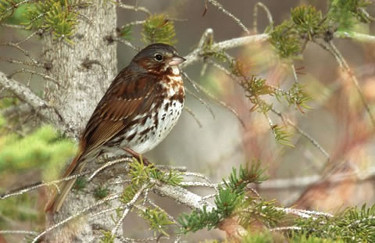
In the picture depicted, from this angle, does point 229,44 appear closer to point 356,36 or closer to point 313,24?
point 313,24

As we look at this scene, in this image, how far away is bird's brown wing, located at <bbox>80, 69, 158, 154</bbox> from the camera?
4.12 m

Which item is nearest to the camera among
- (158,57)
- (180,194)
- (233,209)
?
(233,209)

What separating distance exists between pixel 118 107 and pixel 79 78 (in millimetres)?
Result: 300

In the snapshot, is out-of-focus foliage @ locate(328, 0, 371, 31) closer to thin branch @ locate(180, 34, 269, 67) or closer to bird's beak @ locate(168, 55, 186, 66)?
thin branch @ locate(180, 34, 269, 67)

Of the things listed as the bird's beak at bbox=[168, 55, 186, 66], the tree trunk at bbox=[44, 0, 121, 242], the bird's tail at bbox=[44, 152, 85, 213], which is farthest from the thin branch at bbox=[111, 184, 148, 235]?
the bird's beak at bbox=[168, 55, 186, 66]

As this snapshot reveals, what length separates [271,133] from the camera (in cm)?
473

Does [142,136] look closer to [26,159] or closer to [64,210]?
[64,210]

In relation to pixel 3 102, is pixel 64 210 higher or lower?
lower

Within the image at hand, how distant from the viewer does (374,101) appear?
177 inches

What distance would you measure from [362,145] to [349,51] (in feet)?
14.7

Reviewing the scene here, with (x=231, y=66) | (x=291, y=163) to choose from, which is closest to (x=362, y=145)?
(x=231, y=66)

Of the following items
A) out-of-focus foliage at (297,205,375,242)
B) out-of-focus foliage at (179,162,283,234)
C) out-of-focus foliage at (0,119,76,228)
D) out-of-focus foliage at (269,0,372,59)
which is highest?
out-of-focus foliage at (269,0,372,59)

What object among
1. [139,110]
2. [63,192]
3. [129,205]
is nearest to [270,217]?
[129,205]

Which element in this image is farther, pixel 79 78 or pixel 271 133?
pixel 271 133
